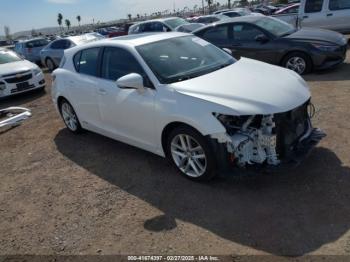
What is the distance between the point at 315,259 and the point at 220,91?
1.91m

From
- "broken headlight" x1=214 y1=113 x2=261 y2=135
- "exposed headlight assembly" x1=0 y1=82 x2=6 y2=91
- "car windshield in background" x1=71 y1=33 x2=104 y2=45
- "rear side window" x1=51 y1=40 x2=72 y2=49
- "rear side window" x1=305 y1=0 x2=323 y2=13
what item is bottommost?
"exposed headlight assembly" x1=0 y1=82 x2=6 y2=91

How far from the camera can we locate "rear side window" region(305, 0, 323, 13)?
1298cm

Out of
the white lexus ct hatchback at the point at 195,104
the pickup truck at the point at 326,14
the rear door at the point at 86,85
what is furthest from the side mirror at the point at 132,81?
the pickup truck at the point at 326,14

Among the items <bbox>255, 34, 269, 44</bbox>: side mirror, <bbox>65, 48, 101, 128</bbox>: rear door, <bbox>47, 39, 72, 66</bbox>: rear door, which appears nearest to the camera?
<bbox>65, 48, 101, 128</bbox>: rear door

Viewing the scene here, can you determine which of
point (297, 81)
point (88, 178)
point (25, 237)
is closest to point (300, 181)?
→ point (297, 81)

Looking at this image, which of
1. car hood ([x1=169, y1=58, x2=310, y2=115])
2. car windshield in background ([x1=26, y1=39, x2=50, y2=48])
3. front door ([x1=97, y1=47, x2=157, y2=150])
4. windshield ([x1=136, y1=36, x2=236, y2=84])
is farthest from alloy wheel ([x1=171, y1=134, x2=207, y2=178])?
car windshield in background ([x1=26, y1=39, x2=50, y2=48])

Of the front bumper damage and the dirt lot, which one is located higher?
the dirt lot

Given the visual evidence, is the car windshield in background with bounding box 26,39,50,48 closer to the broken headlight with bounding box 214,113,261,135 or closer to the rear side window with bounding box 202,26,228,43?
the rear side window with bounding box 202,26,228,43

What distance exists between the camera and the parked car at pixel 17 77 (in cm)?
1033

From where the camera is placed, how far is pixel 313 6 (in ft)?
42.7

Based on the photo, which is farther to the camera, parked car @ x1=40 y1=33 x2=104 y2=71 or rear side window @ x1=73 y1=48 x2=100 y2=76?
parked car @ x1=40 y1=33 x2=104 y2=71

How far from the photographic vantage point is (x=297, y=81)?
4527mm

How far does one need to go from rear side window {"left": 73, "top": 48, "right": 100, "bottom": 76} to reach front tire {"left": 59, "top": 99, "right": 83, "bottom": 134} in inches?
30.6

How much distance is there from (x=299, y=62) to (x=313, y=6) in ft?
16.8
